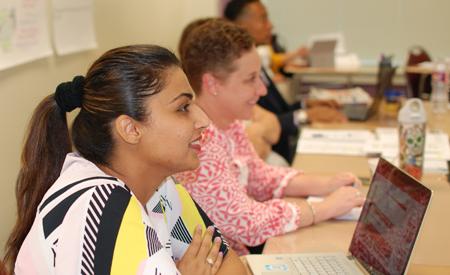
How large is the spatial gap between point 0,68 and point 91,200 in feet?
2.66

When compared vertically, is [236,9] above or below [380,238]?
above

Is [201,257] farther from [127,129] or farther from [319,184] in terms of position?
[319,184]

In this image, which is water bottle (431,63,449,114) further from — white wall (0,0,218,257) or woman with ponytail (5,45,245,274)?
woman with ponytail (5,45,245,274)

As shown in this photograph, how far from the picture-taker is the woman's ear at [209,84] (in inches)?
73.6

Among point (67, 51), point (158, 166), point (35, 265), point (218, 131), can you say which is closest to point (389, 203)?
point (158, 166)

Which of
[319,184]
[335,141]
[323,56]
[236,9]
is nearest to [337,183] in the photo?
[319,184]

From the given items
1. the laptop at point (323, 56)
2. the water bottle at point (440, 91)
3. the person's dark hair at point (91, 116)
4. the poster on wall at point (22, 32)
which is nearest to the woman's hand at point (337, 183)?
the person's dark hair at point (91, 116)

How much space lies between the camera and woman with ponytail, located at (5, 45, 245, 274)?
0.99m

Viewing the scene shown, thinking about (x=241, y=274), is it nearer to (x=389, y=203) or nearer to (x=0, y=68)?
(x=389, y=203)

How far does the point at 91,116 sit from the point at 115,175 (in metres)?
0.13

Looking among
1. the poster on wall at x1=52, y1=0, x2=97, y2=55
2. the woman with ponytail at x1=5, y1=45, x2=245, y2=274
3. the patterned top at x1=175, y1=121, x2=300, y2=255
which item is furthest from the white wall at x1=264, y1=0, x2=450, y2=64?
the woman with ponytail at x1=5, y1=45, x2=245, y2=274

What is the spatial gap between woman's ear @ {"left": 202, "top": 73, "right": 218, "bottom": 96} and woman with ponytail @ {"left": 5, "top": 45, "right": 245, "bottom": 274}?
0.58m

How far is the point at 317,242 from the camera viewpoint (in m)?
1.62

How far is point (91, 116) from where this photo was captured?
118 centimetres
